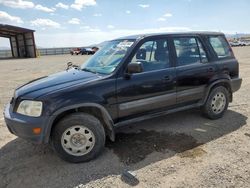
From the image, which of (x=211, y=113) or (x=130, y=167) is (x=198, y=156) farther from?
(x=211, y=113)

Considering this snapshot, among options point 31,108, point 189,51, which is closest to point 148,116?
point 189,51

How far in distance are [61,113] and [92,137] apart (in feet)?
1.97

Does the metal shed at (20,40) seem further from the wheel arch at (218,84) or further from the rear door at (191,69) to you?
the wheel arch at (218,84)

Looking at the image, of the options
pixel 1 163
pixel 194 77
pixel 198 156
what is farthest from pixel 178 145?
pixel 1 163

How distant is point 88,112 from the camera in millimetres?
3789

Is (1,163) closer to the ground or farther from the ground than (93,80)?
closer to the ground

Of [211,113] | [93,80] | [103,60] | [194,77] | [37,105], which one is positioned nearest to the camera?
[37,105]

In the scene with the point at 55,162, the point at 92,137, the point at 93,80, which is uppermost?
the point at 93,80

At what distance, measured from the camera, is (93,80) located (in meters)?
3.71

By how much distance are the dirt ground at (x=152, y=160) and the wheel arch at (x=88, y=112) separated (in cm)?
46

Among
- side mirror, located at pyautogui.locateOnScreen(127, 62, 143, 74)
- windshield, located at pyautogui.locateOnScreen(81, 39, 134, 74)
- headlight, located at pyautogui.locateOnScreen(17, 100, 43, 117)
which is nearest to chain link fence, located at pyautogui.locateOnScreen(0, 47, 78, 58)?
windshield, located at pyautogui.locateOnScreen(81, 39, 134, 74)

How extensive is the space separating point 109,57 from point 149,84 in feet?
2.78

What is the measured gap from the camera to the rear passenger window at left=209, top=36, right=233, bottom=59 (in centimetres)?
518

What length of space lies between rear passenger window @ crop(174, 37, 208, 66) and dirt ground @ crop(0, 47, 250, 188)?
1.29 metres
